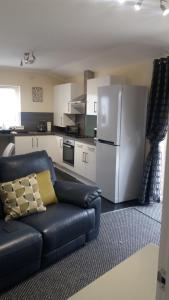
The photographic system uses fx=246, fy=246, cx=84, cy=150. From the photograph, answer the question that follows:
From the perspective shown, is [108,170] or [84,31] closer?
[84,31]

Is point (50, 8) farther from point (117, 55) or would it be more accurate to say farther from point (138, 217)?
point (138, 217)

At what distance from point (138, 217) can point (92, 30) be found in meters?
2.54

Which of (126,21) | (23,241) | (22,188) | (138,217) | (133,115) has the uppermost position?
(126,21)

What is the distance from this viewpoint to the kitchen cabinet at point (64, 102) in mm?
5723

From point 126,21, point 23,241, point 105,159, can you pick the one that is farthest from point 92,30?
point 23,241

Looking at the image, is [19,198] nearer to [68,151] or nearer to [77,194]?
[77,194]

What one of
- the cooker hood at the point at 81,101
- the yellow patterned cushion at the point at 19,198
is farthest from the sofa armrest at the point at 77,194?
the cooker hood at the point at 81,101

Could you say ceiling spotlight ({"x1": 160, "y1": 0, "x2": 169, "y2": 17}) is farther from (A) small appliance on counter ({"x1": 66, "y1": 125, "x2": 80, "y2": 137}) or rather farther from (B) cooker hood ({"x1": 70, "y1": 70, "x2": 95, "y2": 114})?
(A) small appliance on counter ({"x1": 66, "y1": 125, "x2": 80, "y2": 137})

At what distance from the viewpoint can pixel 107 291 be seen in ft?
3.90

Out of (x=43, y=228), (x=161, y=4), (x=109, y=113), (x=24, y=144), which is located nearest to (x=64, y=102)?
(x=24, y=144)

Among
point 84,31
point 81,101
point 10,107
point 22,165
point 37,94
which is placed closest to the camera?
point 22,165

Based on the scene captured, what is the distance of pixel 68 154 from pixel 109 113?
1998mm

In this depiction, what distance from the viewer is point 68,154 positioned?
5.53 meters

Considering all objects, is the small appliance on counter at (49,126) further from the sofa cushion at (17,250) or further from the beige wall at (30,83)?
the sofa cushion at (17,250)
